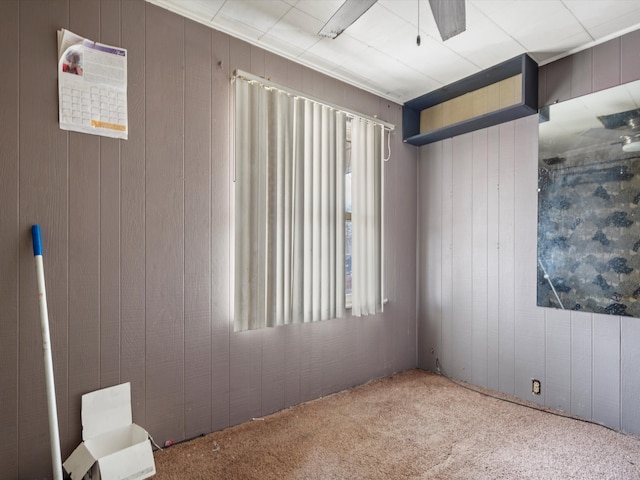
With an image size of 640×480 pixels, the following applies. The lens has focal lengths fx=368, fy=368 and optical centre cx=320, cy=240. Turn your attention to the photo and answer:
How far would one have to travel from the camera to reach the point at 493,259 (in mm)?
2900

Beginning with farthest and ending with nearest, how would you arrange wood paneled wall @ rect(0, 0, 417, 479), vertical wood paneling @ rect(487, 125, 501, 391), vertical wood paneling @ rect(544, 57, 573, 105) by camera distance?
vertical wood paneling @ rect(487, 125, 501, 391) < vertical wood paneling @ rect(544, 57, 573, 105) < wood paneled wall @ rect(0, 0, 417, 479)

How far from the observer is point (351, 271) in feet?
9.40

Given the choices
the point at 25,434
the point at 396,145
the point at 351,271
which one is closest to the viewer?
the point at 25,434

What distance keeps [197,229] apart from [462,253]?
7.05 ft

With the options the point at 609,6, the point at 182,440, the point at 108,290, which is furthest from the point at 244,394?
the point at 609,6

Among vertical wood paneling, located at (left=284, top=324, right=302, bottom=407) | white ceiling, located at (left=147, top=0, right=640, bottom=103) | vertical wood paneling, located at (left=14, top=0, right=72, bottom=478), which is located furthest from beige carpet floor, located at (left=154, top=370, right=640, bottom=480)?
white ceiling, located at (left=147, top=0, right=640, bottom=103)

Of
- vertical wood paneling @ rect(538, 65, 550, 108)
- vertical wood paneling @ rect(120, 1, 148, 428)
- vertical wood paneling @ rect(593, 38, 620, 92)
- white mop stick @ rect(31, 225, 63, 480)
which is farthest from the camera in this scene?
vertical wood paneling @ rect(538, 65, 550, 108)

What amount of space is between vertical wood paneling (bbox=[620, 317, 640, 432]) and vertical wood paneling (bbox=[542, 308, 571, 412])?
0.94 feet

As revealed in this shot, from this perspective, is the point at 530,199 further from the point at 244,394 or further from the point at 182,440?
the point at 182,440

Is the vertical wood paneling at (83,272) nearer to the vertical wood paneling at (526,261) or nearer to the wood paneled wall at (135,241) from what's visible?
the wood paneled wall at (135,241)

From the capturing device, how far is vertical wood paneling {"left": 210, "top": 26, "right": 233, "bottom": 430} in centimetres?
220

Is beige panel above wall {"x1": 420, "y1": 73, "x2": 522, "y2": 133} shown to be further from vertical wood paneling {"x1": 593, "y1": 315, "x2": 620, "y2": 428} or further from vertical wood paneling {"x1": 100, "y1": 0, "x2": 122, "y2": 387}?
vertical wood paneling {"x1": 100, "y1": 0, "x2": 122, "y2": 387}

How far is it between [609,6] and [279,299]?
2.52m

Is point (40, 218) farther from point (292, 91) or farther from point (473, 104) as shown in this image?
point (473, 104)
